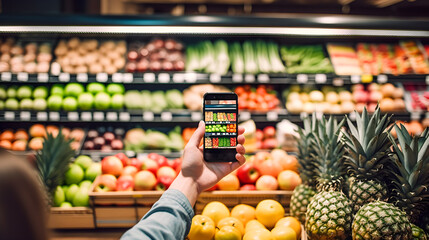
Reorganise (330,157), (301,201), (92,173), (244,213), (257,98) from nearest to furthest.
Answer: (330,157), (301,201), (244,213), (92,173), (257,98)

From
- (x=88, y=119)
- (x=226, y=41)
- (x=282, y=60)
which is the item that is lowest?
(x=88, y=119)

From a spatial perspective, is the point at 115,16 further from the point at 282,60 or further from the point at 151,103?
the point at 282,60

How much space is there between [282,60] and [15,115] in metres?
3.45

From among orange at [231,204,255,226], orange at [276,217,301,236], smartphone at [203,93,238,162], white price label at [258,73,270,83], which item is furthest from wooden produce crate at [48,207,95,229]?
white price label at [258,73,270,83]

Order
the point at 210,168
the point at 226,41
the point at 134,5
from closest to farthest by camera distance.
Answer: the point at 210,168 → the point at 226,41 → the point at 134,5

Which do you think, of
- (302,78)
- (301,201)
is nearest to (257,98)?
(302,78)

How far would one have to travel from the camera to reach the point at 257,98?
3.92 m

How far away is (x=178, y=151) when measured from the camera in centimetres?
372

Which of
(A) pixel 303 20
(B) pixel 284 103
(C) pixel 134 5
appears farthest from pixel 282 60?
(C) pixel 134 5

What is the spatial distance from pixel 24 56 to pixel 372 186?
405 cm

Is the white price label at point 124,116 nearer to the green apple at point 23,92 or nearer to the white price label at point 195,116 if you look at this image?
the white price label at point 195,116

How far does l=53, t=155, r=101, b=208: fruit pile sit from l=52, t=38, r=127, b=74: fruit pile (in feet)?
4.85

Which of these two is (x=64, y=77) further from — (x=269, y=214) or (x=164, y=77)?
(x=269, y=214)

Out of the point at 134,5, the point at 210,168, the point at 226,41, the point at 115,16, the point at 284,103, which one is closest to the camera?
the point at 210,168
